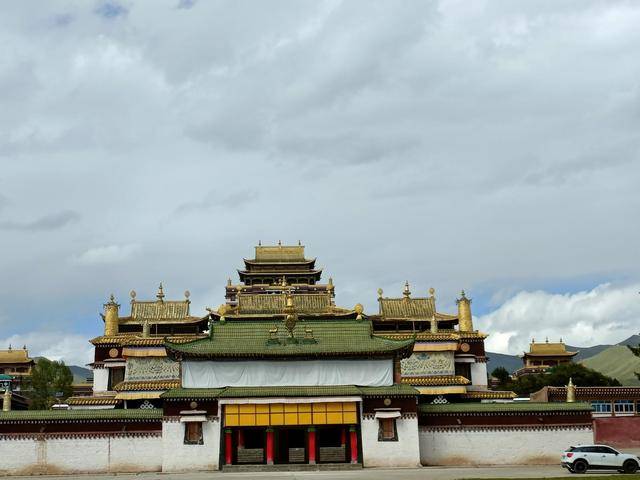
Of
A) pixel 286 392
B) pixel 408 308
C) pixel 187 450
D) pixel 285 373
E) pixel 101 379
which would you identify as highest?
pixel 408 308

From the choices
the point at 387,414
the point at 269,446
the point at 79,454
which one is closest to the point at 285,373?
the point at 269,446

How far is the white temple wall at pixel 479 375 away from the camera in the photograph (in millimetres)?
61469

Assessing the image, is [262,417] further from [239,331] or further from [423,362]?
[423,362]

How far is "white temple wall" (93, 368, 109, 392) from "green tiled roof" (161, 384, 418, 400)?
2150 centimetres

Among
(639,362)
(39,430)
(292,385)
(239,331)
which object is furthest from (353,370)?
(639,362)

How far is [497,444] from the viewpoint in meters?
43.9

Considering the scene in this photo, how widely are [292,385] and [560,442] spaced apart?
16491 millimetres

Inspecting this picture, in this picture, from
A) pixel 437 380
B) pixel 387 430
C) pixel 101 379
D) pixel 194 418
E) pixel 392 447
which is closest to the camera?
pixel 194 418

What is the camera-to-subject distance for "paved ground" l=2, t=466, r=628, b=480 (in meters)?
35.3

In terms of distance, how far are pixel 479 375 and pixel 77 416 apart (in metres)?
33.6

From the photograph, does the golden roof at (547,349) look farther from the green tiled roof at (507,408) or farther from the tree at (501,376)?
the green tiled roof at (507,408)

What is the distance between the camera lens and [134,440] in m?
42.8

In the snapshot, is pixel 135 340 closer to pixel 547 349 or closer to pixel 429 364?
pixel 429 364

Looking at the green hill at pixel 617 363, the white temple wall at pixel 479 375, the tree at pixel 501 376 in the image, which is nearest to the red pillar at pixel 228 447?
the white temple wall at pixel 479 375
